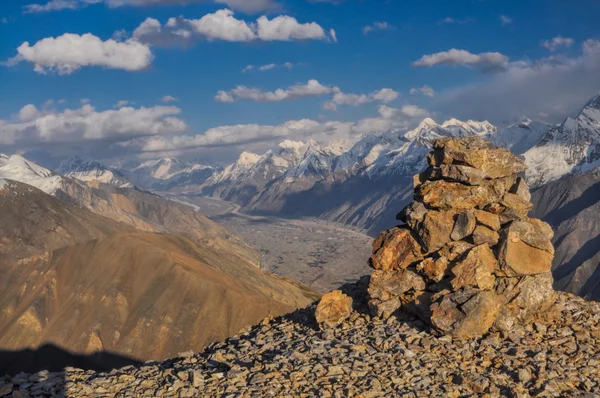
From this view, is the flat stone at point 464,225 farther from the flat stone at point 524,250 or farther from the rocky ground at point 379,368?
the rocky ground at point 379,368

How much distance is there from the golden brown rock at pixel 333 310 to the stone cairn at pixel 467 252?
2.32m

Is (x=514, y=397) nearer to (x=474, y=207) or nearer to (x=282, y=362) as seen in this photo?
(x=282, y=362)

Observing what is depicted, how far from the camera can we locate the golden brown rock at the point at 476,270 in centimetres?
3422

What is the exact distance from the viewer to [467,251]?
3644 centimetres

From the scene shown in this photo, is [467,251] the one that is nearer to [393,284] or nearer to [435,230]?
[435,230]

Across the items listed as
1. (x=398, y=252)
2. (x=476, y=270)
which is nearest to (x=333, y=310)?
(x=398, y=252)

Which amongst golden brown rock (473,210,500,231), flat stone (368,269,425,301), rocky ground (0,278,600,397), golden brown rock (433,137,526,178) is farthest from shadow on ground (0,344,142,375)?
golden brown rock (473,210,500,231)

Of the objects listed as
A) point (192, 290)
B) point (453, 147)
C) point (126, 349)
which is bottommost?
point (126, 349)

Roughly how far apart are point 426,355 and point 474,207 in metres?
14.0

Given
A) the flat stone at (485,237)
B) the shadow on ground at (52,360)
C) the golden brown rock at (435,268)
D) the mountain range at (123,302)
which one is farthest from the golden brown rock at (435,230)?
the shadow on ground at (52,360)

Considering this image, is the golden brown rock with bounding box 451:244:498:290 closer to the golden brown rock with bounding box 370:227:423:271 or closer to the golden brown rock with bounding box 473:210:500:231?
the golden brown rock with bounding box 473:210:500:231

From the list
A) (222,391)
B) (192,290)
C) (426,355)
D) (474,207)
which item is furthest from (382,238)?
(192,290)

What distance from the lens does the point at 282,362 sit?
30.6 metres

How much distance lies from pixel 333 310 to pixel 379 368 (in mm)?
9726
